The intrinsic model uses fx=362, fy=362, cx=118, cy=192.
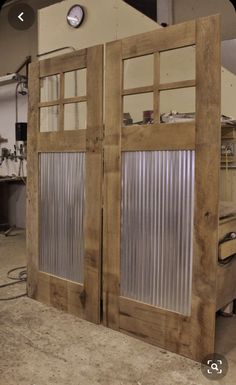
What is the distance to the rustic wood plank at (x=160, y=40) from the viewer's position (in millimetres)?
1974

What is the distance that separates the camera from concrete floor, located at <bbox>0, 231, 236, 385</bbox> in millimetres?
1843

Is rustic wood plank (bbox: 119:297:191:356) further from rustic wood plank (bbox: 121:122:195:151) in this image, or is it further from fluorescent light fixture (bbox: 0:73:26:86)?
fluorescent light fixture (bbox: 0:73:26:86)

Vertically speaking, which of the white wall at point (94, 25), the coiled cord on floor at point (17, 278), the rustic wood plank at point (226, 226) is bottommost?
the coiled cord on floor at point (17, 278)

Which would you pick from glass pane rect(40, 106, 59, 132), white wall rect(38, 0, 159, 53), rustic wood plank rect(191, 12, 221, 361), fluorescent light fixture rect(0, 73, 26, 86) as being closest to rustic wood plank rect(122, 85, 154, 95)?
rustic wood plank rect(191, 12, 221, 361)

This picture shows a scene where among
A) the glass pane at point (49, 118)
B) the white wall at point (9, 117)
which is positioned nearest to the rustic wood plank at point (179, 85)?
the glass pane at point (49, 118)

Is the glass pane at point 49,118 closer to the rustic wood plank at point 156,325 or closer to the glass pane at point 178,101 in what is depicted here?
the glass pane at point 178,101

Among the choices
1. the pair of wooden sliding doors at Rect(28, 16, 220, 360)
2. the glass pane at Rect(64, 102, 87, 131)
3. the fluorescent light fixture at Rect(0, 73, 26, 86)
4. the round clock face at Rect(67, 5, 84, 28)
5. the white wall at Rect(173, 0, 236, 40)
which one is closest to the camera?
the pair of wooden sliding doors at Rect(28, 16, 220, 360)

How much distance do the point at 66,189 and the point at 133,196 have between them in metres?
0.60

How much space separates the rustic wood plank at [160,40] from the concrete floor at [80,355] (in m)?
1.75

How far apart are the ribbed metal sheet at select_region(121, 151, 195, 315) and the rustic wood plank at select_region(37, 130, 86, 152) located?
41 cm

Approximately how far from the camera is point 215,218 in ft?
6.30

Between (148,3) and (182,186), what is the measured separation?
3.10 m

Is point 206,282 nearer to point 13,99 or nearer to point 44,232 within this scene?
point 44,232

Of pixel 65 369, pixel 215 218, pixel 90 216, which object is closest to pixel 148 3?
pixel 90 216
